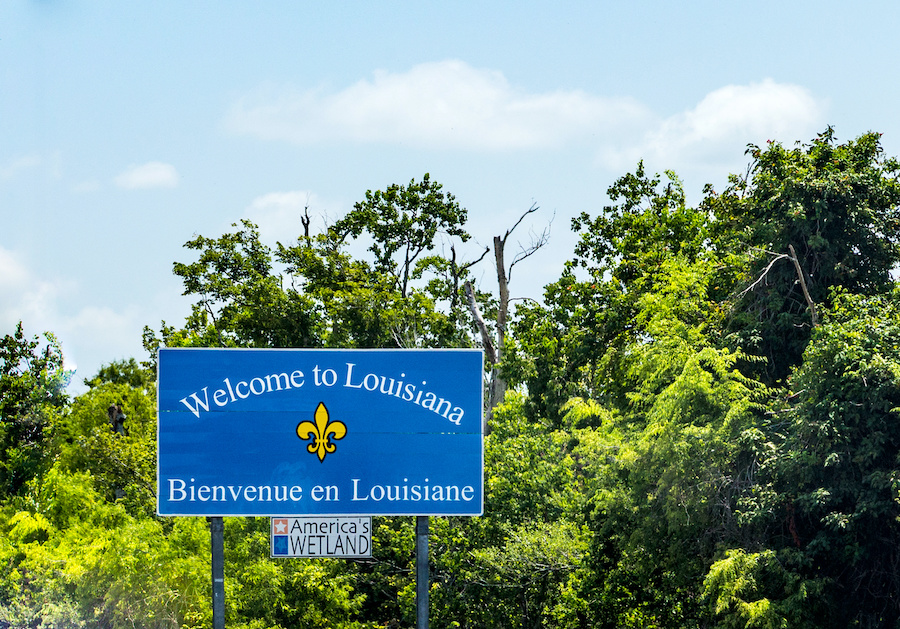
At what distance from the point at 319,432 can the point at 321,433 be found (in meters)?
0.03

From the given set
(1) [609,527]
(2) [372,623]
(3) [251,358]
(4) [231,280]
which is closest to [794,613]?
(1) [609,527]

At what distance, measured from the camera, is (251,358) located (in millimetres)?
12656

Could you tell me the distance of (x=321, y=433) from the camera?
12688mm

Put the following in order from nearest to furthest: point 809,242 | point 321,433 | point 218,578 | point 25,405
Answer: point 218,578
point 321,433
point 809,242
point 25,405

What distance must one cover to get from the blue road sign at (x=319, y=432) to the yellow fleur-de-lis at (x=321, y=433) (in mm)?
13

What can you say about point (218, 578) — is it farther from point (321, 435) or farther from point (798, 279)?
point (798, 279)

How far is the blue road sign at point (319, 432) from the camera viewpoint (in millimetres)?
12555

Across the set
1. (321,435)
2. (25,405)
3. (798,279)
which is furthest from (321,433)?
(25,405)

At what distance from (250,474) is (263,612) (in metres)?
9.83

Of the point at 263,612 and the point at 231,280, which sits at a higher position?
the point at 231,280

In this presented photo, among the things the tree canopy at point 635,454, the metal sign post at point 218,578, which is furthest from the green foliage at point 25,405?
the metal sign post at point 218,578

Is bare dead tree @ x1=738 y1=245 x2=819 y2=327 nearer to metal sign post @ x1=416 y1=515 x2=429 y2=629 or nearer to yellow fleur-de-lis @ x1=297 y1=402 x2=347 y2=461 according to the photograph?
metal sign post @ x1=416 y1=515 x2=429 y2=629

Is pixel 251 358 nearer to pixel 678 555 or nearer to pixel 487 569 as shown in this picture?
pixel 678 555

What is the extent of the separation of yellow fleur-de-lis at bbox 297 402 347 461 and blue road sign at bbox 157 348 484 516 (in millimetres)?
13
